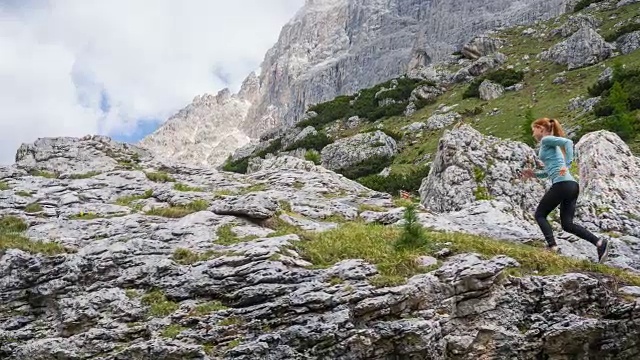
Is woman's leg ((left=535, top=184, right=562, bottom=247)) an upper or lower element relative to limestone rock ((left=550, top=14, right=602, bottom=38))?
lower

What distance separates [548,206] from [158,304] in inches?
334

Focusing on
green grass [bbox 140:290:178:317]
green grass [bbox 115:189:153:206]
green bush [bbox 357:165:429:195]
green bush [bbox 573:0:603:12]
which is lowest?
green grass [bbox 140:290:178:317]

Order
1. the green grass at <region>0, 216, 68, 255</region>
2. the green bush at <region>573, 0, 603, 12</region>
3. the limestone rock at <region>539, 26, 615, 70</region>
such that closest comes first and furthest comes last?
the green grass at <region>0, 216, 68, 255</region>, the limestone rock at <region>539, 26, 615, 70</region>, the green bush at <region>573, 0, 603, 12</region>

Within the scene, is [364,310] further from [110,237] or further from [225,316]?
[110,237]

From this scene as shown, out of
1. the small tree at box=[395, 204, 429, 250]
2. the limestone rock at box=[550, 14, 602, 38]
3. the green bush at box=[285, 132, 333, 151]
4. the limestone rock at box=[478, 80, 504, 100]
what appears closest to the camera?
the small tree at box=[395, 204, 429, 250]

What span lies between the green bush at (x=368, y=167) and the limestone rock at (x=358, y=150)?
0.90m

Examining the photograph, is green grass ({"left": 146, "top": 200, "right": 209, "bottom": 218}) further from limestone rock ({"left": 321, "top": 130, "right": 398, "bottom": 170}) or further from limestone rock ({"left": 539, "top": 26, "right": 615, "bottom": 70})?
limestone rock ({"left": 539, "top": 26, "right": 615, "bottom": 70})

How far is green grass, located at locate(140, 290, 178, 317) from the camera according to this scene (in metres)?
9.93

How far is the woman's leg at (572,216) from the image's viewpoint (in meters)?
12.0

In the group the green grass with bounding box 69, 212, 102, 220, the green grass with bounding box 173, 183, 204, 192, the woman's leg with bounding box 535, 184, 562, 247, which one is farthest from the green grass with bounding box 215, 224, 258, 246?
the woman's leg with bounding box 535, 184, 562, 247

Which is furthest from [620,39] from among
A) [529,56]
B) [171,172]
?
[171,172]

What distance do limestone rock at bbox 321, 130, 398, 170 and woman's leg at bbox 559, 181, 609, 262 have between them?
1885 inches

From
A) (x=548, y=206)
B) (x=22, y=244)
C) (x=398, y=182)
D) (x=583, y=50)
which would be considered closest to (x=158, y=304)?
(x=22, y=244)

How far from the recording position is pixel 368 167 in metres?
58.2
